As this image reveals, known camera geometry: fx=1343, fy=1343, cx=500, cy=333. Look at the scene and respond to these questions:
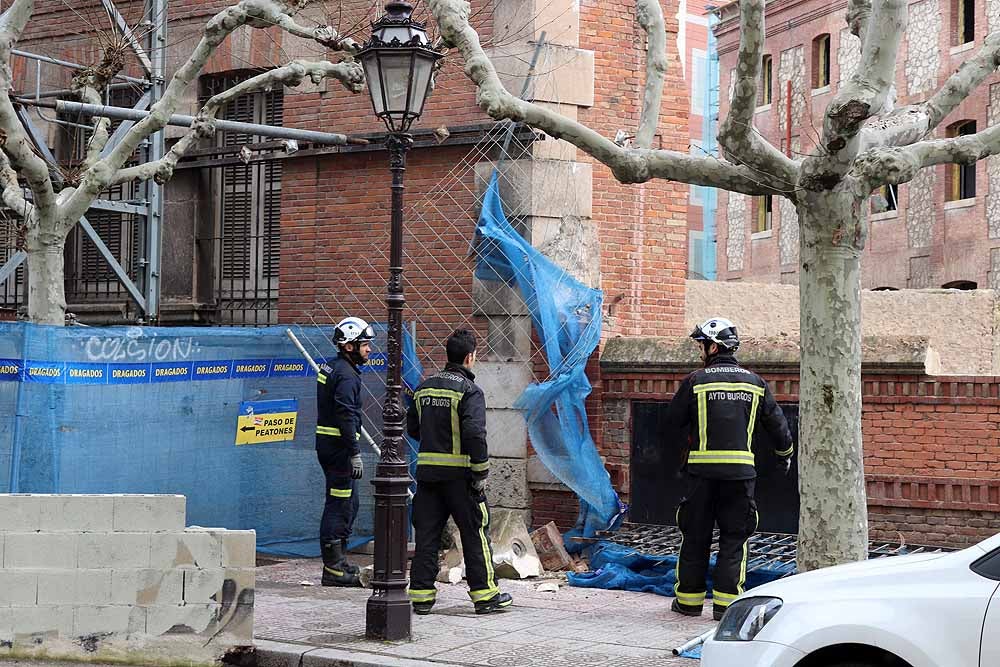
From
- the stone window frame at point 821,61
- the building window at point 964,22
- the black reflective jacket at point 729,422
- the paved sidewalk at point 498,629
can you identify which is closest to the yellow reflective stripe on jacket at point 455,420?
the paved sidewalk at point 498,629

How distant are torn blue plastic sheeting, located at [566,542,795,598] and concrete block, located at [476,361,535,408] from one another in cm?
177

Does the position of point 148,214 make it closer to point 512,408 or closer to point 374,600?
point 512,408

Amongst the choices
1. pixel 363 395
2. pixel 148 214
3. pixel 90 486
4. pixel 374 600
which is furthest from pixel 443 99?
pixel 374 600

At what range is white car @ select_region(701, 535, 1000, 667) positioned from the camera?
498cm

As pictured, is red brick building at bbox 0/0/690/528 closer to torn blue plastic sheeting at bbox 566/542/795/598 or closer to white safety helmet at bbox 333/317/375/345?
torn blue plastic sheeting at bbox 566/542/795/598

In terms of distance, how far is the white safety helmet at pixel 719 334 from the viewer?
9273 mm

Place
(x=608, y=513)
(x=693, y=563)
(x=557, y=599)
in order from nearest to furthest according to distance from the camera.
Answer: (x=693, y=563) < (x=557, y=599) < (x=608, y=513)

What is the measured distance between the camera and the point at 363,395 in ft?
40.8

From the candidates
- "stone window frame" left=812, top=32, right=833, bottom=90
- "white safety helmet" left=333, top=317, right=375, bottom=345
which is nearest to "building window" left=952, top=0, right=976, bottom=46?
"stone window frame" left=812, top=32, right=833, bottom=90

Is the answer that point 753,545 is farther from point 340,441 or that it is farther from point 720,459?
point 340,441

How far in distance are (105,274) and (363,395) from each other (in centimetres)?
538

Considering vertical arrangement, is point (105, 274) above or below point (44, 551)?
above

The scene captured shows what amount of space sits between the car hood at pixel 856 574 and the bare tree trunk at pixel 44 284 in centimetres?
754

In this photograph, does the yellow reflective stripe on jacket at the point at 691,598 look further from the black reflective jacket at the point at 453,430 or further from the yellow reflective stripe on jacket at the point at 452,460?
the yellow reflective stripe on jacket at the point at 452,460
